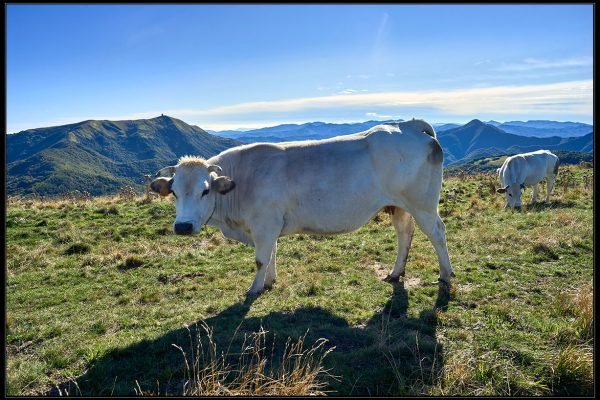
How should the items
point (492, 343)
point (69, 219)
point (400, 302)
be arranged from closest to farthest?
point (492, 343) → point (400, 302) → point (69, 219)

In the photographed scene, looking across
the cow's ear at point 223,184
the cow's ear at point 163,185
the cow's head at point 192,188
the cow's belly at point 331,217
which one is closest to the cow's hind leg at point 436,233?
the cow's belly at point 331,217

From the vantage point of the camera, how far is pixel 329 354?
5.80m

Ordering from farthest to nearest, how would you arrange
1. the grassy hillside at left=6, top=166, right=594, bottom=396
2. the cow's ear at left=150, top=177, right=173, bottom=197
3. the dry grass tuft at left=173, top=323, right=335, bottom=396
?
1. the cow's ear at left=150, top=177, right=173, bottom=197
2. the grassy hillside at left=6, top=166, right=594, bottom=396
3. the dry grass tuft at left=173, top=323, right=335, bottom=396

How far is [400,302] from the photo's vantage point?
8.00 m

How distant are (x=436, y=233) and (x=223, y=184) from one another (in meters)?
4.69

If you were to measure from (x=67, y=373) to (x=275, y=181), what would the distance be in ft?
15.7

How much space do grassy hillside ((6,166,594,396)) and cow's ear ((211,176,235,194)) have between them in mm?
2211

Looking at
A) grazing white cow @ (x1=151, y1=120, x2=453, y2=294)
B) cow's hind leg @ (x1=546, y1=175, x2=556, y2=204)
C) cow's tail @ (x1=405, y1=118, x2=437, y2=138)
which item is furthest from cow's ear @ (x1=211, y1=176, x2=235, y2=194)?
cow's hind leg @ (x1=546, y1=175, x2=556, y2=204)

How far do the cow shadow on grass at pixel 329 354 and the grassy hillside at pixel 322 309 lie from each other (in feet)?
0.08

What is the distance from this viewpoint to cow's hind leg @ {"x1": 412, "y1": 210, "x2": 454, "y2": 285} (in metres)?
8.87

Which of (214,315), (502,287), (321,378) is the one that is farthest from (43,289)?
(502,287)

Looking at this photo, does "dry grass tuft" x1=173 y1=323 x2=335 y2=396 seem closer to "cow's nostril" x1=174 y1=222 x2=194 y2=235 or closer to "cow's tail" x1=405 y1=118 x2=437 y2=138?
"cow's nostril" x1=174 y1=222 x2=194 y2=235

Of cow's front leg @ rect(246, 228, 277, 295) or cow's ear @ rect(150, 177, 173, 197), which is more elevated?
cow's ear @ rect(150, 177, 173, 197)

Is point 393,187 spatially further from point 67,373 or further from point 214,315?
point 67,373
